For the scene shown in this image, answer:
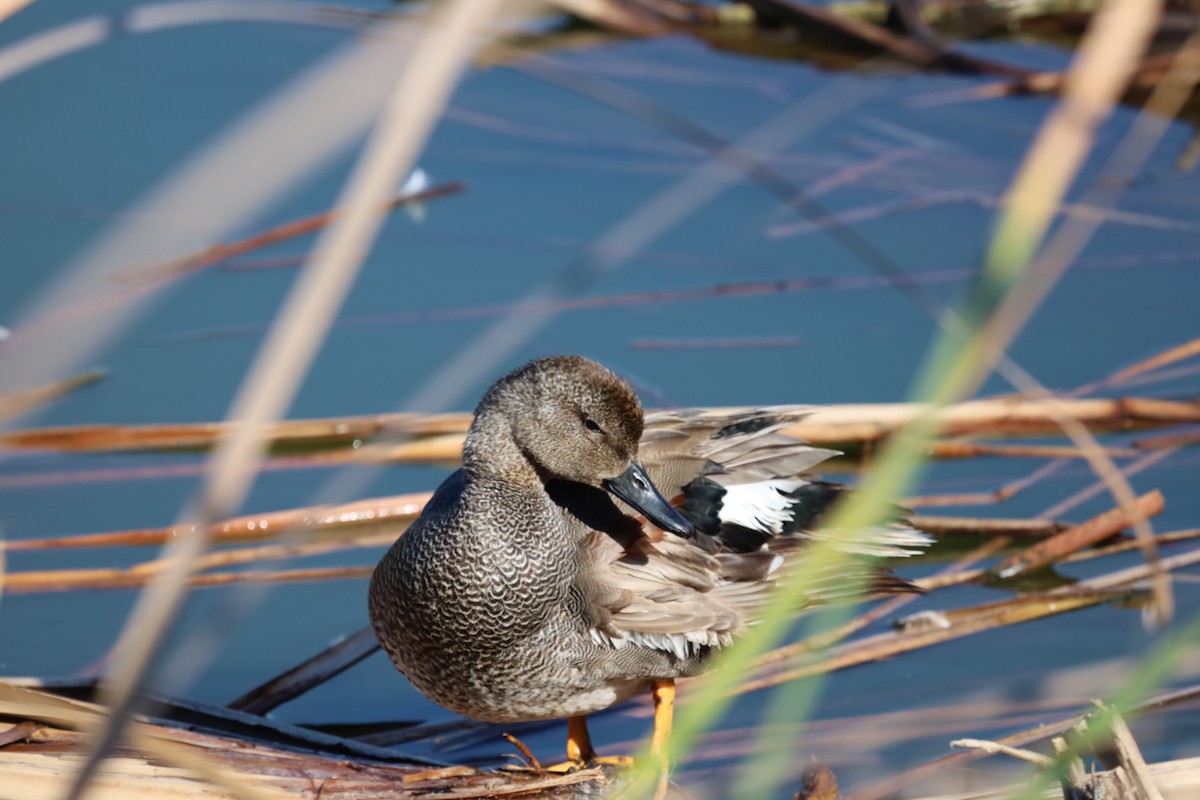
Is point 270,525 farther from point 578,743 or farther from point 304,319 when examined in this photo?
point 304,319

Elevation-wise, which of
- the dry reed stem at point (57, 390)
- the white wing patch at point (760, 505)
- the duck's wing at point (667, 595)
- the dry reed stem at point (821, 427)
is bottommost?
the duck's wing at point (667, 595)

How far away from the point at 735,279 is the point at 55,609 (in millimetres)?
2994

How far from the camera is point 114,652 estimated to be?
3693 mm

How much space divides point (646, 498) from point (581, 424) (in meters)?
0.23

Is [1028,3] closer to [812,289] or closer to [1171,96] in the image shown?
[1171,96]

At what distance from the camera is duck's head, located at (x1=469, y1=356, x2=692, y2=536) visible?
10.2 ft

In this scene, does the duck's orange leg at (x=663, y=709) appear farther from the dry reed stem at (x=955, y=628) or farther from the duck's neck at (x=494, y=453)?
the duck's neck at (x=494, y=453)

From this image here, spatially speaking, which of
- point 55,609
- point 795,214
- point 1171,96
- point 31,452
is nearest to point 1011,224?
point 55,609

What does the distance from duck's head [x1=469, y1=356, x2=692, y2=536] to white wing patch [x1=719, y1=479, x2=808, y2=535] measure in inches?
14.6

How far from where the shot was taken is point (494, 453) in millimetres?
3184

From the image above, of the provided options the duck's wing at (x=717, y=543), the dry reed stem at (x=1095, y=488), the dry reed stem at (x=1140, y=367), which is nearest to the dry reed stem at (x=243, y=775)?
the duck's wing at (x=717, y=543)

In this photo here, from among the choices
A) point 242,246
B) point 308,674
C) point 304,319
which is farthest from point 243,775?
point 242,246

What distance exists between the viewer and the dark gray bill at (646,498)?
3105mm

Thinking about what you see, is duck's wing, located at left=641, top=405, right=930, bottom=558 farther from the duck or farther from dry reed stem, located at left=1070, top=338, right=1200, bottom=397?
dry reed stem, located at left=1070, top=338, right=1200, bottom=397
